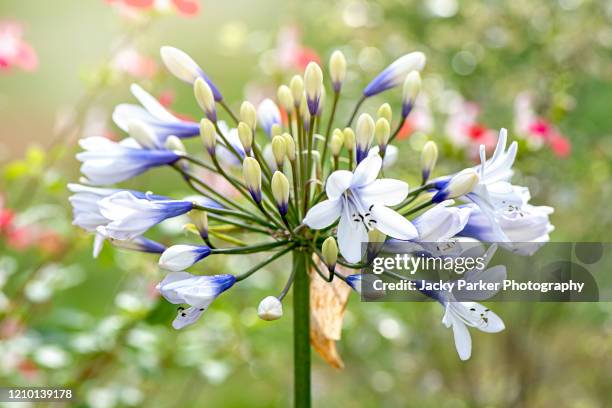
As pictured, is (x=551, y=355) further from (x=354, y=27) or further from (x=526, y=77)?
(x=354, y=27)

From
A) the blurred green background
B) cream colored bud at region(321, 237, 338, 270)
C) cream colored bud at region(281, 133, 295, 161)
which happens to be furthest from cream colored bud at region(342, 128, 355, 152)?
the blurred green background

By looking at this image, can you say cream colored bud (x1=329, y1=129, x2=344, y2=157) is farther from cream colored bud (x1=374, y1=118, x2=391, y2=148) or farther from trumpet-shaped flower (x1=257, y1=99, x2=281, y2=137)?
trumpet-shaped flower (x1=257, y1=99, x2=281, y2=137)

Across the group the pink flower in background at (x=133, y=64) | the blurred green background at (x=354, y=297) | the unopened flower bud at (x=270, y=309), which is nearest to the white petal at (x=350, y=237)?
the unopened flower bud at (x=270, y=309)

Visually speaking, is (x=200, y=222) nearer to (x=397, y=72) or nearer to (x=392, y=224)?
(x=392, y=224)

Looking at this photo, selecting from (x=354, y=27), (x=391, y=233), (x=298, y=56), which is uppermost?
(x=354, y=27)

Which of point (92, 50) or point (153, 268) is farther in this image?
point (92, 50)

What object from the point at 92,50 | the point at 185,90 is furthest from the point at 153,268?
the point at 92,50

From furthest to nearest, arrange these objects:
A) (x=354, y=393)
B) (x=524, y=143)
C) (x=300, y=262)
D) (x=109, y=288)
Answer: (x=109, y=288)
(x=354, y=393)
(x=524, y=143)
(x=300, y=262)
